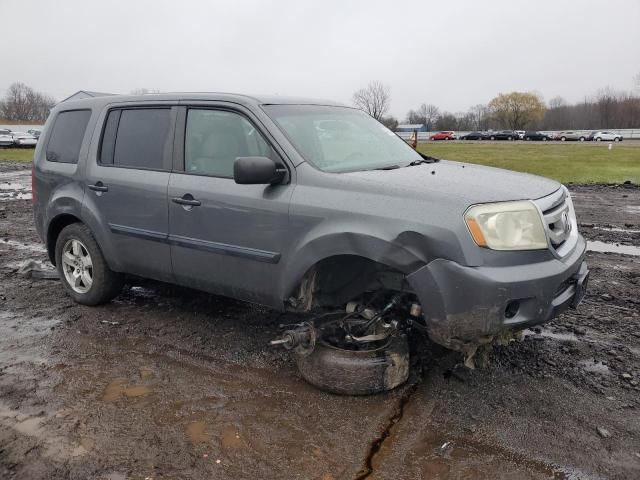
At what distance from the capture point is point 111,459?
2.96 meters

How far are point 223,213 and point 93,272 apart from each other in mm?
1860

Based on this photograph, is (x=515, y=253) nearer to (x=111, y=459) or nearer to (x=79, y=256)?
(x=111, y=459)

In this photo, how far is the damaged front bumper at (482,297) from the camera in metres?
3.14

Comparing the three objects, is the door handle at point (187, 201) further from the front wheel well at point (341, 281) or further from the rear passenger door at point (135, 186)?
A: the front wheel well at point (341, 281)

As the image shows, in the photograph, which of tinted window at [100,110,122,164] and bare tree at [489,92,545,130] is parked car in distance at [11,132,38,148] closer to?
tinted window at [100,110,122,164]

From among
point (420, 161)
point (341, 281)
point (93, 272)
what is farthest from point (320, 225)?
point (93, 272)

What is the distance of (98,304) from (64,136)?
64.7 inches

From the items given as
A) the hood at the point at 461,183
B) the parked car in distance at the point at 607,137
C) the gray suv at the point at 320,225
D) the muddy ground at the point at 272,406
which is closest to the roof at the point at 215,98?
the gray suv at the point at 320,225

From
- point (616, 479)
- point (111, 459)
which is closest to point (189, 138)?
point (111, 459)

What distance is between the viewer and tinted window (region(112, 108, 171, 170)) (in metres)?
4.61

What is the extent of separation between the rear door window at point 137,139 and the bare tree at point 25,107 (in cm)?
9477

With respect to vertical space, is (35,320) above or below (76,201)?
below

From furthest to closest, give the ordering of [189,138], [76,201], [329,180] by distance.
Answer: [76,201], [189,138], [329,180]

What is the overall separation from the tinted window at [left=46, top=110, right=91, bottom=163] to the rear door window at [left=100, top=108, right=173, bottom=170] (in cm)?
37
